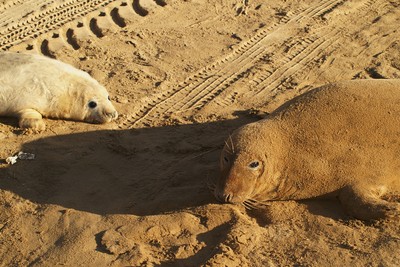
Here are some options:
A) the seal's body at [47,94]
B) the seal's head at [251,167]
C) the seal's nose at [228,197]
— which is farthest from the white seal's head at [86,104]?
the seal's nose at [228,197]

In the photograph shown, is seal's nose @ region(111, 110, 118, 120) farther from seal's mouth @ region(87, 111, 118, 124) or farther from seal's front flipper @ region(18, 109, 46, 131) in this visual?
seal's front flipper @ region(18, 109, 46, 131)

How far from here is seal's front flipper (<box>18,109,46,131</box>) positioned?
752cm

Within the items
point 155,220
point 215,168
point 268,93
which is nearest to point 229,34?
point 268,93

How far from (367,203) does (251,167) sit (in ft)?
3.76

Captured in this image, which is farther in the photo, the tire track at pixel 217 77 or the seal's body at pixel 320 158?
the tire track at pixel 217 77

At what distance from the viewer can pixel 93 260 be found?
217 inches

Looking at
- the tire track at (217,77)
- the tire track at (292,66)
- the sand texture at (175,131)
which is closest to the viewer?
the sand texture at (175,131)

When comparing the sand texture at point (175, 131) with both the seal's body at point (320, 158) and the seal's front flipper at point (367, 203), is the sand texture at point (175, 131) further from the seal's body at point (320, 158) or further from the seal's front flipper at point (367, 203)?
the seal's body at point (320, 158)

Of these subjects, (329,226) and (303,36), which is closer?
(329,226)

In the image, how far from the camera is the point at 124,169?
682 cm

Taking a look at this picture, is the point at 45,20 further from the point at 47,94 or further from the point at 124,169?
the point at 124,169

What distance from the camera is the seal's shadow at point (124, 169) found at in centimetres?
627

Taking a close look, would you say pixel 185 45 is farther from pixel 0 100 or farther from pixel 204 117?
pixel 0 100

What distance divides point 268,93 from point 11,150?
3.39 meters
